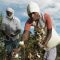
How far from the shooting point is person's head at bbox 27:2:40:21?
26.1 feet

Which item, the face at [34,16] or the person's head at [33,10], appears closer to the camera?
the person's head at [33,10]

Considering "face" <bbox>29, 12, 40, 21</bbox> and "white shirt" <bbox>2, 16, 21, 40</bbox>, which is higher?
"face" <bbox>29, 12, 40, 21</bbox>

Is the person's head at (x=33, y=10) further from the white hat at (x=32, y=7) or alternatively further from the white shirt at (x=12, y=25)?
the white shirt at (x=12, y=25)

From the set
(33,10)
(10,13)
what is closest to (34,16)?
(33,10)

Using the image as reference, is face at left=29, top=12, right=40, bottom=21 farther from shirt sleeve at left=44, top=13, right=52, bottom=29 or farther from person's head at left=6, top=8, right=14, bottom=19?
person's head at left=6, top=8, right=14, bottom=19

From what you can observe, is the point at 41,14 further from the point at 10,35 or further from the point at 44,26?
the point at 10,35

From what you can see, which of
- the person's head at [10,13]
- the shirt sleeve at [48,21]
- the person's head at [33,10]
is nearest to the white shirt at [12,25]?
the person's head at [10,13]

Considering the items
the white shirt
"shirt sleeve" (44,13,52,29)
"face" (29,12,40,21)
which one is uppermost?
"face" (29,12,40,21)

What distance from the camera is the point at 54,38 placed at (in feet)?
28.1

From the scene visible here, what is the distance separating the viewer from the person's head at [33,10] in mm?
7941

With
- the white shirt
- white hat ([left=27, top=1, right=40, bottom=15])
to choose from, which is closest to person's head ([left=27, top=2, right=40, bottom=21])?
white hat ([left=27, top=1, right=40, bottom=15])

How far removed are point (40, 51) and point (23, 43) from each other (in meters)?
0.68

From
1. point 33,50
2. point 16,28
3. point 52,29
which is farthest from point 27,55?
point 16,28

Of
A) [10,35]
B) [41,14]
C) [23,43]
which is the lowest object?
[10,35]
